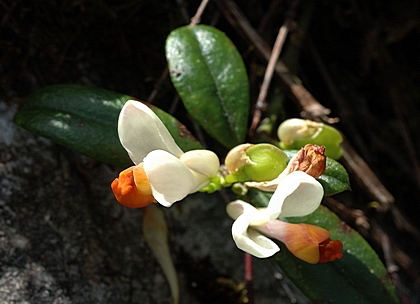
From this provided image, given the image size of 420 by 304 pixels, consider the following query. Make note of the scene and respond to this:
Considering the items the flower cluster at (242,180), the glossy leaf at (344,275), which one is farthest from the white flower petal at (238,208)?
the glossy leaf at (344,275)

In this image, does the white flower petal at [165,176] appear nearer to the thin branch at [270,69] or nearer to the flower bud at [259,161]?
the flower bud at [259,161]

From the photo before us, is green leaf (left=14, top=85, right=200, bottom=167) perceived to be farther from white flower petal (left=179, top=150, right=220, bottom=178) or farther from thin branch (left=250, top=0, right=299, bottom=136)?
thin branch (left=250, top=0, right=299, bottom=136)

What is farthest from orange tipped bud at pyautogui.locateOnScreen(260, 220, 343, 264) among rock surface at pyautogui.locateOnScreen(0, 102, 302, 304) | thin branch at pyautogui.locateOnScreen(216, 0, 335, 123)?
thin branch at pyautogui.locateOnScreen(216, 0, 335, 123)

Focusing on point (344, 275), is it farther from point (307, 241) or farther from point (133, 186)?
point (133, 186)

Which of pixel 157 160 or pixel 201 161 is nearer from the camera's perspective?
pixel 157 160

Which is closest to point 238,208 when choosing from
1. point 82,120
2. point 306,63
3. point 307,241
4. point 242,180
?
point 242,180

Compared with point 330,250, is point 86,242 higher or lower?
lower

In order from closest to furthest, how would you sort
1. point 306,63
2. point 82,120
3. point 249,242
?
point 249,242
point 82,120
point 306,63
